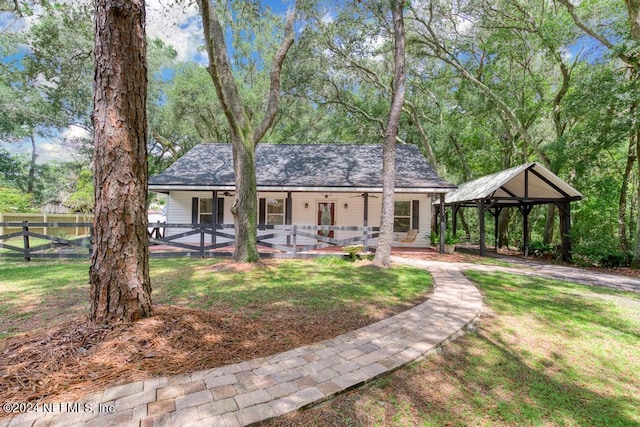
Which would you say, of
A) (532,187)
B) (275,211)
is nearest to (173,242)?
(275,211)

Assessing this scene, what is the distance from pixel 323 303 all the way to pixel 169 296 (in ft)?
8.75

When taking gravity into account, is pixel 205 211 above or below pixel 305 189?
below

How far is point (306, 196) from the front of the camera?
13.4 meters

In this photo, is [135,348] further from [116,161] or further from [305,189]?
[305,189]

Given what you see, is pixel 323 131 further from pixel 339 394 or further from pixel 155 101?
pixel 339 394

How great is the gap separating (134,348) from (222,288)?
2779 millimetres

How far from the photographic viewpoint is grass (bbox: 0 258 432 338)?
4.39 m

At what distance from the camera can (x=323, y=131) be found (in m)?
23.4

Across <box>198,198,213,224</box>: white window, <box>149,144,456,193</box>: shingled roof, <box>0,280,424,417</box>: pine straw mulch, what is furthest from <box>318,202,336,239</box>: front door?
<box>0,280,424,417</box>: pine straw mulch

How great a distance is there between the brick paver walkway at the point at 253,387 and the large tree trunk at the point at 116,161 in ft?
3.61

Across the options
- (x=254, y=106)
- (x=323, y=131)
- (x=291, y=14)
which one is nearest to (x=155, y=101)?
(x=254, y=106)

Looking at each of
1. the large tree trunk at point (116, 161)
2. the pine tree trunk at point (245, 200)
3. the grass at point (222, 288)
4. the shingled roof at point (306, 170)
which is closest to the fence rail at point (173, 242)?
the grass at point (222, 288)

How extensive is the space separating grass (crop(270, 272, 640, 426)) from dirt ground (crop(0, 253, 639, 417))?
1.13 meters

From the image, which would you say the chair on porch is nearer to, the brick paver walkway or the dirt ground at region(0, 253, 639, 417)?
the brick paver walkway
